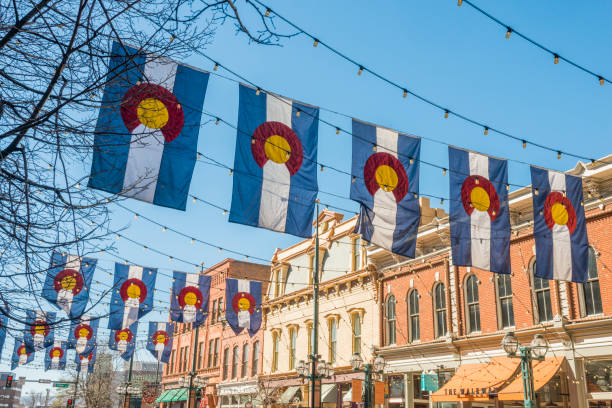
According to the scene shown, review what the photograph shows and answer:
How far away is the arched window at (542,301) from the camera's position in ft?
60.9

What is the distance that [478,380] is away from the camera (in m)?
A: 18.9


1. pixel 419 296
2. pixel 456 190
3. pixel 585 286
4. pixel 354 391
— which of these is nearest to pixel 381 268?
pixel 419 296

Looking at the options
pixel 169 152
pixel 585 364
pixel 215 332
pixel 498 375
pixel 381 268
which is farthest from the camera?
pixel 215 332

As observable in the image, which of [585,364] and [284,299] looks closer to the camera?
[585,364]

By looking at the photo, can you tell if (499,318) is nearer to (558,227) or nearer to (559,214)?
(558,227)

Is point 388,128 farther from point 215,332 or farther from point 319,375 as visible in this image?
point 215,332

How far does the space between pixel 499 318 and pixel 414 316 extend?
4502mm

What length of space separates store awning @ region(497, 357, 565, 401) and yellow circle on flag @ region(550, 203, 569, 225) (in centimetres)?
518

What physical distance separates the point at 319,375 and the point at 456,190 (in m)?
8.23

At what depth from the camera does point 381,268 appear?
2614 centimetres

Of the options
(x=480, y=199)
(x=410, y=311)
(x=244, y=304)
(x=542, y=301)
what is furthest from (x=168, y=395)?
(x=480, y=199)

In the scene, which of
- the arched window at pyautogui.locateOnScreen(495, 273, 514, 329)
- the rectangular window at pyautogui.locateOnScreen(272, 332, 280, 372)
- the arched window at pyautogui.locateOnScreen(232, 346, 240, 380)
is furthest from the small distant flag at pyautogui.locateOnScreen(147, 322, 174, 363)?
the arched window at pyautogui.locateOnScreen(495, 273, 514, 329)

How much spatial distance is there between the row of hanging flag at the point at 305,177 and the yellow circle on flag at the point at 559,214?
0.03 m

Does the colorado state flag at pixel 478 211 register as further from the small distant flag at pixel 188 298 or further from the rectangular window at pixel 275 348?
the rectangular window at pixel 275 348
